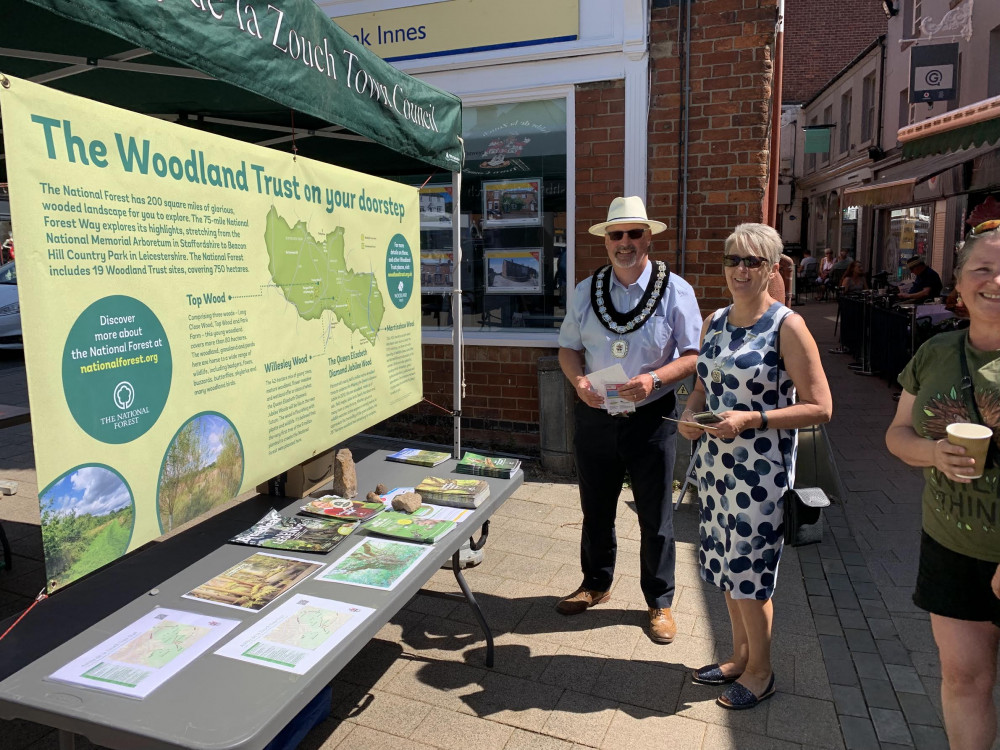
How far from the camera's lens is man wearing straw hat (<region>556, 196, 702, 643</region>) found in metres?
3.34

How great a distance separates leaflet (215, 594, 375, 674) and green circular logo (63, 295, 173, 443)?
67 centimetres

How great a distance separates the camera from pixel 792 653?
134 inches

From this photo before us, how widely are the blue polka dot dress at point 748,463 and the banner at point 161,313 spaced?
161 centimetres

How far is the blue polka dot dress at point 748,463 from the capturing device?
2.75 m

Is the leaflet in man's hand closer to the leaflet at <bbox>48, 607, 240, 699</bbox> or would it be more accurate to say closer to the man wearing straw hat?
the leaflet at <bbox>48, 607, 240, 699</bbox>

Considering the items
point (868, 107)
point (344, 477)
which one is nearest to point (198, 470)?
point (344, 477)

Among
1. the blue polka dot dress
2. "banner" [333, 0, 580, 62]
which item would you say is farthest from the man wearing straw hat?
"banner" [333, 0, 580, 62]

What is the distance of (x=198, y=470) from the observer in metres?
2.29

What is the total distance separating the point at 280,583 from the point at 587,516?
1771 millimetres

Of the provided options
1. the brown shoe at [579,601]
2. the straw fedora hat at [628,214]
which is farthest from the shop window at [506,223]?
the brown shoe at [579,601]

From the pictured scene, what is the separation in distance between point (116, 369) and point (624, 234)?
225cm

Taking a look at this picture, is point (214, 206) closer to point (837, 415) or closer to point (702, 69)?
point (702, 69)

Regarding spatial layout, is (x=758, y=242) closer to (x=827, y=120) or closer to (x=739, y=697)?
(x=739, y=697)

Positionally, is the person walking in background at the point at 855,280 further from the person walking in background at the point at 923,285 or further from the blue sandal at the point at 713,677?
the blue sandal at the point at 713,677
